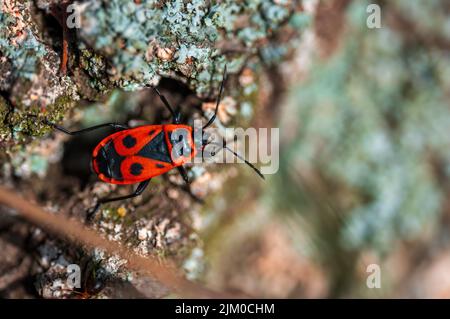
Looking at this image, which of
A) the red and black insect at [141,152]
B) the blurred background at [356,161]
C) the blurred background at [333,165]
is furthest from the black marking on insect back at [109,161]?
the blurred background at [356,161]

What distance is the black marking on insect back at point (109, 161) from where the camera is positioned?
1.96 meters

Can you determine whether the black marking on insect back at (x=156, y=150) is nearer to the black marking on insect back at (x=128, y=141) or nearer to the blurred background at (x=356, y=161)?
the black marking on insect back at (x=128, y=141)

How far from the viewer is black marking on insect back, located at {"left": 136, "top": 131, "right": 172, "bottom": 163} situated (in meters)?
2.03

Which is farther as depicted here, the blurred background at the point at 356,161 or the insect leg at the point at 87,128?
the blurred background at the point at 356,161

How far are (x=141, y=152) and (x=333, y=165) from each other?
0.95m

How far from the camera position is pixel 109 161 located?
1.96 metres

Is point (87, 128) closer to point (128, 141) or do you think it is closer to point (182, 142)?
point (128, 141)

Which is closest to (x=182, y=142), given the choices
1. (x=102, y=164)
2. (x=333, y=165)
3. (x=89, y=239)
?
(x=102, y=164)

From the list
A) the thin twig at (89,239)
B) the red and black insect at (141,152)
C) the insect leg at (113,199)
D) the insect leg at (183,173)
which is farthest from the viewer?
the insect leg at (183,173)

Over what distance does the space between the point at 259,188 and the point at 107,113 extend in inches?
30.3

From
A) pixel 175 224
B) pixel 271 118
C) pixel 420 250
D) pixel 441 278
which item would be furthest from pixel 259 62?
pixel 441 278

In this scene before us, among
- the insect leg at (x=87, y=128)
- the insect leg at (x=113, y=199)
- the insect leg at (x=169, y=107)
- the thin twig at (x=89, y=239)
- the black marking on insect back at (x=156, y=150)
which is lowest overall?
the thin twig at (x=89, y=239)

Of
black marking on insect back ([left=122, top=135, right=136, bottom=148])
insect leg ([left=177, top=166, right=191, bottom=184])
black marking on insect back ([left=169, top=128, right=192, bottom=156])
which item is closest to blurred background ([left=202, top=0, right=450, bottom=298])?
insect leg ([left=177, top=166, right=191, bottom=184])

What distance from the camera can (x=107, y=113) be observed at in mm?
2027
